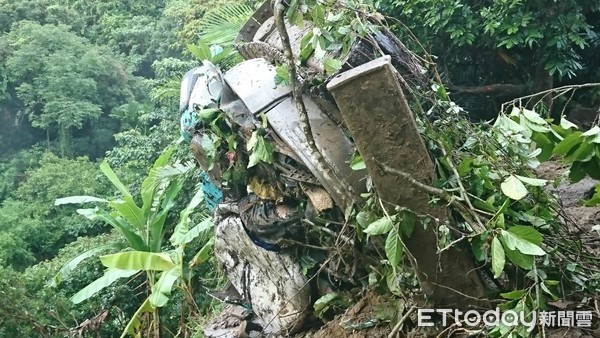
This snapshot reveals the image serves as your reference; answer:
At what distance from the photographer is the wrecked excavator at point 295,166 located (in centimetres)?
161

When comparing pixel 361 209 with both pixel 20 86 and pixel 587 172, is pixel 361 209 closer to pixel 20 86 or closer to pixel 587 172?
pixel 587 172

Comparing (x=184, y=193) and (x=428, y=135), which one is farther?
(x=184, y=193)

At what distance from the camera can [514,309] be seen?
4.88ft

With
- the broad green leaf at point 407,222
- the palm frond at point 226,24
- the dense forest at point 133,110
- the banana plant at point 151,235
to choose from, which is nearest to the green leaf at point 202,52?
the dense forest at point 133,110

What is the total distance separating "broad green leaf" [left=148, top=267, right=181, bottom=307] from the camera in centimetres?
395

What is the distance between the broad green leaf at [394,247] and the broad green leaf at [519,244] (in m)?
0.26

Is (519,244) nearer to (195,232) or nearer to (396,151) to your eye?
(396,151)

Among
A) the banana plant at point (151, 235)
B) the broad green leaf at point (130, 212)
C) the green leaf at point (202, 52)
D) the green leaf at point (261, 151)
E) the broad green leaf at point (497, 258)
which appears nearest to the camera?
the broad green leaf at point (497, 258)

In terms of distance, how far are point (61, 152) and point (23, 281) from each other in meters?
8.29

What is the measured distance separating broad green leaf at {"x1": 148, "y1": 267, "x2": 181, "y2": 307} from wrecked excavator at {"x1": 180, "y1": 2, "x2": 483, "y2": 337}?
106 cm

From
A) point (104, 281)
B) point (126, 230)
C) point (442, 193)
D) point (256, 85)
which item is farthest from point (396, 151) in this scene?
point (126, 230)

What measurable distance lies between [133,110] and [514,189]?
1320cm

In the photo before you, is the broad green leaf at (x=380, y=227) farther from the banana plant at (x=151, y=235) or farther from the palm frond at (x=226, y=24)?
the palm frond at (x=226, y=24)

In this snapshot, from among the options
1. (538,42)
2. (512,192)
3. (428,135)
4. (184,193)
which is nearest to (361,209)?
(428,135)
